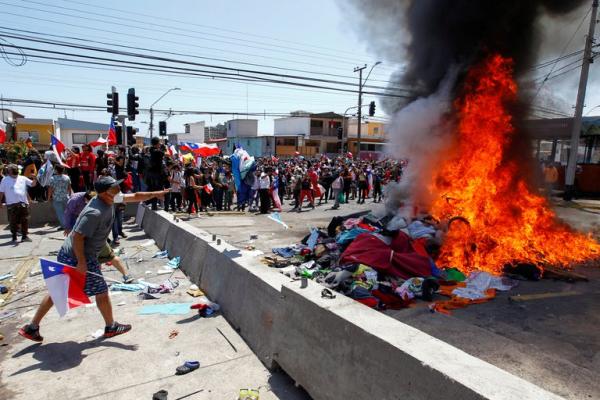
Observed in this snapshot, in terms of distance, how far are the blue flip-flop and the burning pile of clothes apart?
5.06 ft

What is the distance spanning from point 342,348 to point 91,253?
2.99m

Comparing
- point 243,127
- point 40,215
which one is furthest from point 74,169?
point 243,127

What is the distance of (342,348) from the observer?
2.83 meters

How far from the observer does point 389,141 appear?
11.6 metres

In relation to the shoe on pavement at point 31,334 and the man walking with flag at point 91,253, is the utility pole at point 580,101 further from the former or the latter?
the shoe on pavement at point 31,334

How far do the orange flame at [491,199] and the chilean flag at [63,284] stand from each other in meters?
5.71

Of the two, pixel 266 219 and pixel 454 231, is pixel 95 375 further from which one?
pixel 266 219

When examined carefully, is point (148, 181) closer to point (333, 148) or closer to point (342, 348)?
point (342, 348)

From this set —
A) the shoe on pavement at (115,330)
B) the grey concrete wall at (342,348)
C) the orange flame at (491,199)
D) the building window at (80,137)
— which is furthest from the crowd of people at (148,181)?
the building window at (80,137)

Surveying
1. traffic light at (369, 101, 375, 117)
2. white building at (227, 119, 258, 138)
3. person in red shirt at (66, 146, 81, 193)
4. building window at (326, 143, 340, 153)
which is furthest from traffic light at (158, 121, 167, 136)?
white building at (227, 119, 258, 138)

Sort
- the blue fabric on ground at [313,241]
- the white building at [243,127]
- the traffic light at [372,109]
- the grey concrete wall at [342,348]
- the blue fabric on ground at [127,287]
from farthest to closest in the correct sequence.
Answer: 1. the white building at [243,127]
2. the traffic light at [372,109]
3. the blue fabric on ground at [313,241]
4. the blue fabric on ground at [127,287]
5. the grey concrete wall at [342,348]

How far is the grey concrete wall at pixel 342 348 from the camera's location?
2.12 meters

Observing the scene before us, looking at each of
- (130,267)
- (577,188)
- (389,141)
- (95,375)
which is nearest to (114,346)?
(95,375)

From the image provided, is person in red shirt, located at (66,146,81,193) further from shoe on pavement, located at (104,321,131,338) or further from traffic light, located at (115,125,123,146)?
shoe on pavement, located at (104,321,131,338)
